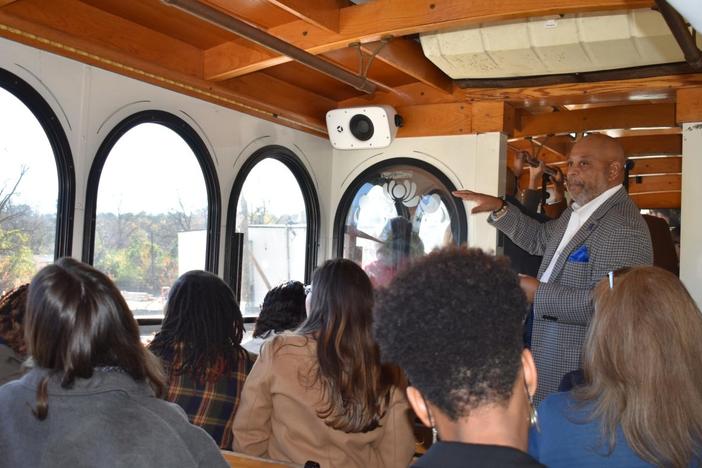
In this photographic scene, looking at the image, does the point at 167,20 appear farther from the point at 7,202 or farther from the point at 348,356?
the point at 348,356

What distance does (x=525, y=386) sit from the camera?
41.0 inches

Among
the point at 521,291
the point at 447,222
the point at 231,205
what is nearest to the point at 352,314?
the point at 521,291

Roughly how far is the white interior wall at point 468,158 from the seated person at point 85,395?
3414 mm

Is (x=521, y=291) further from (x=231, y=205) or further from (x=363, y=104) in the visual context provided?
(x=363, y=104)

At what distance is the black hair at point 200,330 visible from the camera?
252cm

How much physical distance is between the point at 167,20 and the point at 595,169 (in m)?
2.21

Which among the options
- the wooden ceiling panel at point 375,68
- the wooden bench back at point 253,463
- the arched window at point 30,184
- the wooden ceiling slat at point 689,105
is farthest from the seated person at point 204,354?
the wooden ceiling slat at point 689,105

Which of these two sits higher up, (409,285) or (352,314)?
(409,285)

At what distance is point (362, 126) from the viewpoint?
5.13 m

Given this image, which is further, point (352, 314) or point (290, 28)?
point (290, 28)

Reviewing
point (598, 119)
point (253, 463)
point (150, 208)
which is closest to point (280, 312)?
point (150, 208)

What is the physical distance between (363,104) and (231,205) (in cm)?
131

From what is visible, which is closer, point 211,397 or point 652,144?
point 211,397

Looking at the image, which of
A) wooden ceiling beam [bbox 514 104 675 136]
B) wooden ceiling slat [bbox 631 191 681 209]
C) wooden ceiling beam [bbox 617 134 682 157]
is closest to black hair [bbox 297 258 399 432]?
wooden ceiling beam [bbox 514 104 675 136]
